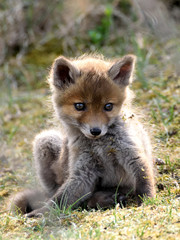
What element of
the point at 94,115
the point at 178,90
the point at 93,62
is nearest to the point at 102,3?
the point at 178,90

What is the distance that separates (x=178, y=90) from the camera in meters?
6.54

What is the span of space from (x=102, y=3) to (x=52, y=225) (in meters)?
8.19

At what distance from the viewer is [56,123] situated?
5.97m

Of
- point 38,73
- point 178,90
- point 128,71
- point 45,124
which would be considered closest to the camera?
point 128,71

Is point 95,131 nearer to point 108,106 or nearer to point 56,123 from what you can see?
point 108,106

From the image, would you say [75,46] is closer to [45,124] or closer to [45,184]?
[45,124]

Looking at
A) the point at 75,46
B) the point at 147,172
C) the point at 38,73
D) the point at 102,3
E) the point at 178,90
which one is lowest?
the point at 147,172

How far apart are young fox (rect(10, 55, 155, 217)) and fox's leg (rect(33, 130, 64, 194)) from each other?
671 millimetres

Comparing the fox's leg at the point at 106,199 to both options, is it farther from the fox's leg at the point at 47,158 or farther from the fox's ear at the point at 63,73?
the fox's ear at the point at 63,73

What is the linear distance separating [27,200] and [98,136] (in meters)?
1.68

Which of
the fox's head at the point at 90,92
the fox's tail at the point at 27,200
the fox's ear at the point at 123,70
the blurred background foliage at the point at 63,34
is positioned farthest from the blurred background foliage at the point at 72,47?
the fox's tail at the point at 27,200

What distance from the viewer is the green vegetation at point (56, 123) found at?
3176 mm

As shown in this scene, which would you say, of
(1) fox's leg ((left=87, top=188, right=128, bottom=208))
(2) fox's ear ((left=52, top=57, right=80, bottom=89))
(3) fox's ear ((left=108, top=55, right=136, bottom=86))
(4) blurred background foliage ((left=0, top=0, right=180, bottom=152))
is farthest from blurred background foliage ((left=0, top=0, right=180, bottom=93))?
(1) fox's leg ((left=87, top=188, right=128, bottom=208))

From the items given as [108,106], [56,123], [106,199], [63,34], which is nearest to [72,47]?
[63,34]
